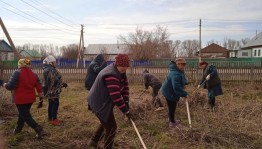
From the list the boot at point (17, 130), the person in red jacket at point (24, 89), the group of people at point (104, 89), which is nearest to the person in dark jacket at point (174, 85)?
the group of people at point (104, 89)

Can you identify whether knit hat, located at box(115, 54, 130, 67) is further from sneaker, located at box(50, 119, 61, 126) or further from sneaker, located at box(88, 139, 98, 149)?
sneaker, located at box(50, 119, 61, 126)

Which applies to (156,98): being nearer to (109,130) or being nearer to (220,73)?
(109,130)

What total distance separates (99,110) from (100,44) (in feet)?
214

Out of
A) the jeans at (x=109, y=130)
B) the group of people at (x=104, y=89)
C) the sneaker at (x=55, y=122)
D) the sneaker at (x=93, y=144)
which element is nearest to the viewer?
the group of people at (x=104, y=89)

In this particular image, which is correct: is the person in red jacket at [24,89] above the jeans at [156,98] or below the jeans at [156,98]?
above

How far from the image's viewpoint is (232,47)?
87875 millimetres

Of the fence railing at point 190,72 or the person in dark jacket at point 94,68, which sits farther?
the fence railing at point 190,72

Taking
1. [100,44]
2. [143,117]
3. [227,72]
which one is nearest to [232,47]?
[100,44]

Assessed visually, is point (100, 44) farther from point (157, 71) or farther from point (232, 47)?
point (157, 71)

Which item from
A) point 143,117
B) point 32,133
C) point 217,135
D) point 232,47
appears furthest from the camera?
point 232,47

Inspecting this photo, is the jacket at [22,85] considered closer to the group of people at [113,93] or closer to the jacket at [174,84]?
the group of people at [113,93]

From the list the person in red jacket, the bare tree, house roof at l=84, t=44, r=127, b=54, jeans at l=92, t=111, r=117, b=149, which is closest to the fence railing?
the person in red jacket

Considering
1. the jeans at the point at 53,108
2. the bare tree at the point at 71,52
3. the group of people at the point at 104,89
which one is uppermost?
the bare tree at the point at 71,52

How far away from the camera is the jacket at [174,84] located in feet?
19.0
